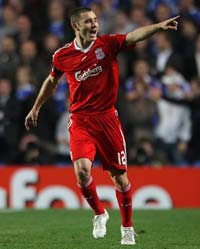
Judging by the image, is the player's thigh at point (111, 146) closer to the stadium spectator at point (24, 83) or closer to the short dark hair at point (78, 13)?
the short dark hair at point (78, 13)

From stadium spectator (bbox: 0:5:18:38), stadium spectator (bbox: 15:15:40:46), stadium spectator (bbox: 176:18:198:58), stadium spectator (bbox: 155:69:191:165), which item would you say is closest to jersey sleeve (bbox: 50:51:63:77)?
stadium spectator (bbox: 155:69:191:165)

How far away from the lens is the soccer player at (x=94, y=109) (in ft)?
26.9

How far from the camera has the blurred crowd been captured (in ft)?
47.4

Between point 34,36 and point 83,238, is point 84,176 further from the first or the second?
point 34,36

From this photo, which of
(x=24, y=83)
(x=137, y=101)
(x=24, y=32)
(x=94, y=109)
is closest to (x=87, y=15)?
(x=94, y=109)

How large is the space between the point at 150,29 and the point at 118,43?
704mm

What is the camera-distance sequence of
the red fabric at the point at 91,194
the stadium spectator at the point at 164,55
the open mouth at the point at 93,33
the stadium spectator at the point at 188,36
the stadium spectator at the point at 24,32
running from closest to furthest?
the open mouth at the point at 93,33 < the red fabric at the point at 91,194 < the stadium spectator at the point at 164,55 < the stadium spectator at the point at 188,36 < the stadium spectator at the point at 24,32

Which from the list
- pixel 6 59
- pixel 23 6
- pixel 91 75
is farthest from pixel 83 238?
pixel 23 6

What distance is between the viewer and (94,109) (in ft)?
27.5

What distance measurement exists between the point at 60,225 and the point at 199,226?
5.37 feet

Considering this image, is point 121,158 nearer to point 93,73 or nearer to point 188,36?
point 93,73

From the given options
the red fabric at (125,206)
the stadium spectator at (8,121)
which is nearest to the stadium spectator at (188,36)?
the stadium spectator at (8,121)

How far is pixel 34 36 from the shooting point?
16031 mm

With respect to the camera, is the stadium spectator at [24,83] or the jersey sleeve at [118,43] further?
the stadium spectator at [24,83]
